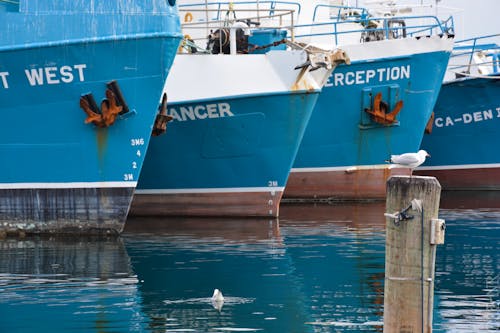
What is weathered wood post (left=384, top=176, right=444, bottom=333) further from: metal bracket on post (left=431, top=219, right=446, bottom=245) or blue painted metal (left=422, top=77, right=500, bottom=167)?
blue painted metal (left=422, top=77, right=500, bottom=167)

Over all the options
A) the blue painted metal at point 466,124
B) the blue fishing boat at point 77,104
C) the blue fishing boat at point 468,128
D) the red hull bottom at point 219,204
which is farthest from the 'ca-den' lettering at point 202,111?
the blue painted metal at point 466,124

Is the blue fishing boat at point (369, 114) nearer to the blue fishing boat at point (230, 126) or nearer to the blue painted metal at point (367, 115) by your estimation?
the blue painted metal at point (367, 115)

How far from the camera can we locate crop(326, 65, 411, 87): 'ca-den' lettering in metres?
23.4

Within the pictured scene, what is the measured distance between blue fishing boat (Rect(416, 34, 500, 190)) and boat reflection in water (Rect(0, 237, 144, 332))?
477 inches

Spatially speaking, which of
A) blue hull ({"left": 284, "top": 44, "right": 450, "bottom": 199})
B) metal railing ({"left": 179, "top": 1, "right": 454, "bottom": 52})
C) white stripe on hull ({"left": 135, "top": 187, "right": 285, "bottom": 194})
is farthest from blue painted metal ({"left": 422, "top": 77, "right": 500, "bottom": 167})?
white stripe on hull ({"left": 135, "top": 187, "right": 285, "bottom": 194})

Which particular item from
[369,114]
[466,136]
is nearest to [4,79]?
[369,114]

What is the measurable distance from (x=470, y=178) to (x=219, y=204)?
936cm

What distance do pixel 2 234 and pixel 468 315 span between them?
8161mm

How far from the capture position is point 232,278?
14.5m

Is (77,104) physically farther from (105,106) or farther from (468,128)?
(468,128)

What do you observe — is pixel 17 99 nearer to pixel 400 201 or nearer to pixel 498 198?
pixel 400 201

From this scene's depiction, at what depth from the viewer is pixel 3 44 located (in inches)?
679

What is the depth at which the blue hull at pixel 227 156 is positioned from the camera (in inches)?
800

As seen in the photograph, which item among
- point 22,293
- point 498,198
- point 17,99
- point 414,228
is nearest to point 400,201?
point 414,228
